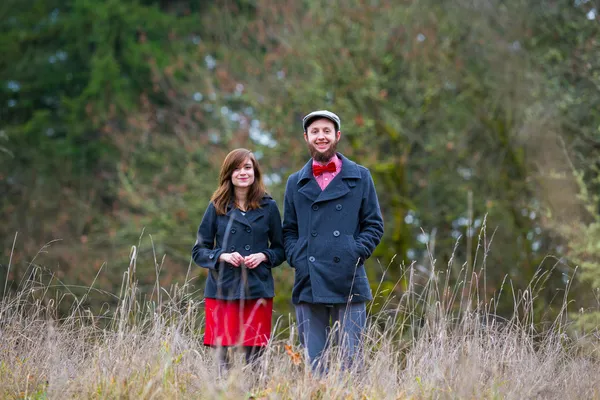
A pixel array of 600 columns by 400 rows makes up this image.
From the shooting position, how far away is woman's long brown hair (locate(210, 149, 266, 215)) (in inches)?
168

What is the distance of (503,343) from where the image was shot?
4.02m

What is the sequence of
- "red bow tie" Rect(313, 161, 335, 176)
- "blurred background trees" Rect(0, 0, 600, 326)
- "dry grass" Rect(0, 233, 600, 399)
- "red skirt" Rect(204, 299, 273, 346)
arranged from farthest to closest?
1. "blurred background trees" Rect(0, 0, 600, 326)
2. "red bow tie" Rect(313, 161, 335, 176)
3. "red skirt" Rect(204, 299, 273, 346)
4. "dry grass" Rect(0, 233, 600, 399)

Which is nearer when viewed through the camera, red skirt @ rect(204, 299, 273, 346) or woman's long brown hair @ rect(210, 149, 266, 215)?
red skirt @ rect(204, 299, 273, 346)

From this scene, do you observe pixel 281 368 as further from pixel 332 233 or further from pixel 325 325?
pixel 332 233

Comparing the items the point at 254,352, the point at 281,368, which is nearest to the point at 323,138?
the point at 254,352

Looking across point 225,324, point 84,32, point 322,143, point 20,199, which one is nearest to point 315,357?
point 225,324

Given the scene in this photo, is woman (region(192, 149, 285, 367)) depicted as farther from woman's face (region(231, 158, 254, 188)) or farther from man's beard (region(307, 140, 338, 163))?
man's beard (region(307, 140, 338, 163))

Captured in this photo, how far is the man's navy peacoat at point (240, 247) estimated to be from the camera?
4133 millimetres

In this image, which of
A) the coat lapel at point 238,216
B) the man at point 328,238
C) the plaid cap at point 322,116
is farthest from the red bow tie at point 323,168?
the coat lapel at point 238,216

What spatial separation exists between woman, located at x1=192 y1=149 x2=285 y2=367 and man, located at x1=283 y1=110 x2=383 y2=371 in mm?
144

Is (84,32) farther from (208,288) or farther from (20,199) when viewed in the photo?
(208,288)

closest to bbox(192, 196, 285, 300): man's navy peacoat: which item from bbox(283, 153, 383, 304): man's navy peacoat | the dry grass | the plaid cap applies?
bbox(283, 153, 383, 304): man's navy peacoat

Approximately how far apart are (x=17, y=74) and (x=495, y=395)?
14.5 m

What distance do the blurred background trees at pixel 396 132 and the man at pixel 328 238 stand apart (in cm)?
426
